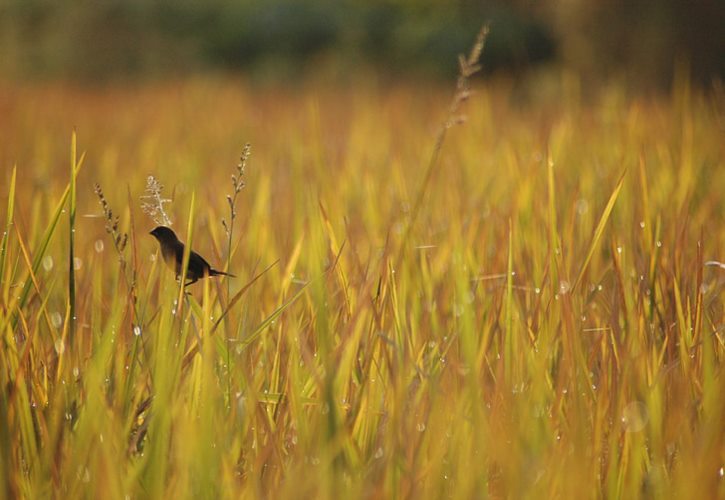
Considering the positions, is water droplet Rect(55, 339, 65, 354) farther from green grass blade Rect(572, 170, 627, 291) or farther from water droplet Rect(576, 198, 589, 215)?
water droplet Rect(576, 198, 589, 215)

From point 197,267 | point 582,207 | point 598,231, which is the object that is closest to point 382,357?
point 197,267

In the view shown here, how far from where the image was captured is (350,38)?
795 cm

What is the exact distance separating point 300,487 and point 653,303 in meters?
0.72

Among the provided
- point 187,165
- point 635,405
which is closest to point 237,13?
point 187,165

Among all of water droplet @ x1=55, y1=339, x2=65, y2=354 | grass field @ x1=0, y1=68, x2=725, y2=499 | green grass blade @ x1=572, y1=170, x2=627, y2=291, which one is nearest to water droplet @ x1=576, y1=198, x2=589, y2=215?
grass field @ x1=0, y1=68, x2=725, y2=499

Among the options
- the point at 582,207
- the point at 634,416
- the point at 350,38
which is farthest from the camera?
the point at 350,38

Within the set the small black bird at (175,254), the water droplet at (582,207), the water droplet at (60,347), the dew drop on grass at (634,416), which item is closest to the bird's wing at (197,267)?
the small black bird at (175,254)

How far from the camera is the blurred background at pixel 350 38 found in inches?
191

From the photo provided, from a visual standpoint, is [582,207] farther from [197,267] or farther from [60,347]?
[60,347]

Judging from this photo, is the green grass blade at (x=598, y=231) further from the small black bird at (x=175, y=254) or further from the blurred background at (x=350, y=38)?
the blurred background at (x=350, y=38)

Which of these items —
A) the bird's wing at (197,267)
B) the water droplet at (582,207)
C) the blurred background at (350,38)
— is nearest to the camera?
the bird's wing at (197,267)

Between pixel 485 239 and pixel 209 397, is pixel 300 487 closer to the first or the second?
pixel 209 397

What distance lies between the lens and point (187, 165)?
2.64 m

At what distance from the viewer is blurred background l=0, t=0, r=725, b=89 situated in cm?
486
